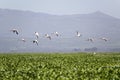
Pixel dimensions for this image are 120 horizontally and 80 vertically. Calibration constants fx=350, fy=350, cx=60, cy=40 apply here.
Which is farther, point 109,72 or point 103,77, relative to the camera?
point 109,72

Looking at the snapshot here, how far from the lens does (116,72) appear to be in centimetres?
2772

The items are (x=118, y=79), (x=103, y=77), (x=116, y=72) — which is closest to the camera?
(x=118, y=79)

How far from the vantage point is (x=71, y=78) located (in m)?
24.3

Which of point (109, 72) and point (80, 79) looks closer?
point (80, 79)

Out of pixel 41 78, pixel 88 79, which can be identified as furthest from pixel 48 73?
pixel 88 79

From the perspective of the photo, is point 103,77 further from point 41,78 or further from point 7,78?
point 7,78

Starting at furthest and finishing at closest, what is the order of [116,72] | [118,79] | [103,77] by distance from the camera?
[116,72] < [103,77] < [118,79]

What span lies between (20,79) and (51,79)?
2.19 m

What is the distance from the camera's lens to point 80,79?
957 inches

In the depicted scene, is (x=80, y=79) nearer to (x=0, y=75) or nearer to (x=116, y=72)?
(x=116, y=72)

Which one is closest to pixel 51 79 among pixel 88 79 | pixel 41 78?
pixel 41 78

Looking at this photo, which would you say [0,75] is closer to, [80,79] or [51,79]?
[51,79]

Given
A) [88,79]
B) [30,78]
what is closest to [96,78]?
[88,79]

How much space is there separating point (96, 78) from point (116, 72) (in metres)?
4.27
